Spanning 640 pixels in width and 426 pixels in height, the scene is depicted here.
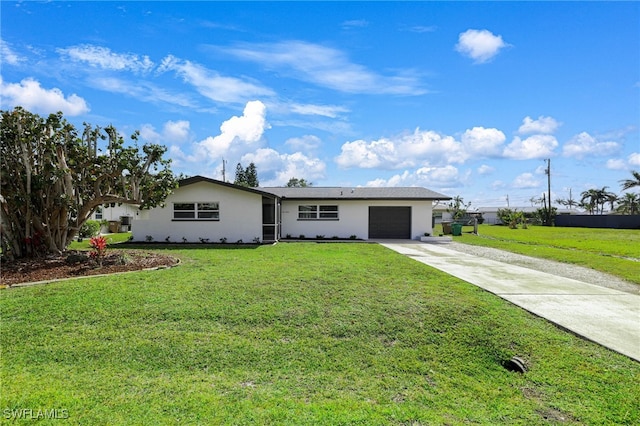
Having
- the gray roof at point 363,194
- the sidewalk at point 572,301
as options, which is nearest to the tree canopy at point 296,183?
the gray roof at point 363,194

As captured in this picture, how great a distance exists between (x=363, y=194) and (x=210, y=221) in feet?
30.0

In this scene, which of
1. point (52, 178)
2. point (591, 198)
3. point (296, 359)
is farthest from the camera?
point (591, 198)

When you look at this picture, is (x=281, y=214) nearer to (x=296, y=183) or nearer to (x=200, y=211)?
(x=200, y=211)

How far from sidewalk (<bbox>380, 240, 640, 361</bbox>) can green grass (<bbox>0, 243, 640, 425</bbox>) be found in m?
0.37

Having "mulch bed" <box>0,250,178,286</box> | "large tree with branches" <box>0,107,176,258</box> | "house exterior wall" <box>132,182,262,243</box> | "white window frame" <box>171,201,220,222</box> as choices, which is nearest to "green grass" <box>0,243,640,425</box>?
"mulch bed" <box>0,250,178,286</box>

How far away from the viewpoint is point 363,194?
21812 mm

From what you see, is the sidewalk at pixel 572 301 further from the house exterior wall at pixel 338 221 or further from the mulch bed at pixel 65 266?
the house exterior wall at pixel 338 221

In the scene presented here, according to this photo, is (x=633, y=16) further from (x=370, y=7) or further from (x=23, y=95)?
(x=23, y=95)

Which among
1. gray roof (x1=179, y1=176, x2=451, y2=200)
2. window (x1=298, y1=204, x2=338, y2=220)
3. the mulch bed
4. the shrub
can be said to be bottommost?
the mulch bed

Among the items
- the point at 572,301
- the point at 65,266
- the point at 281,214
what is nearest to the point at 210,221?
the point at 281,214

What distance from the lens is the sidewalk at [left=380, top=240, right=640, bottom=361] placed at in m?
4.95

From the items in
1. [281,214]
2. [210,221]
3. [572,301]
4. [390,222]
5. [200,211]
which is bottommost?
[572,301]

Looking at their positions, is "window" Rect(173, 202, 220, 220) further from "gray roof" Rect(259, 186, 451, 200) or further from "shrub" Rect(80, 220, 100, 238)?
"shrub" Rect(80, 220, 100, 238)

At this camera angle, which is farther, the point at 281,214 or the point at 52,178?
the point at 281,214
